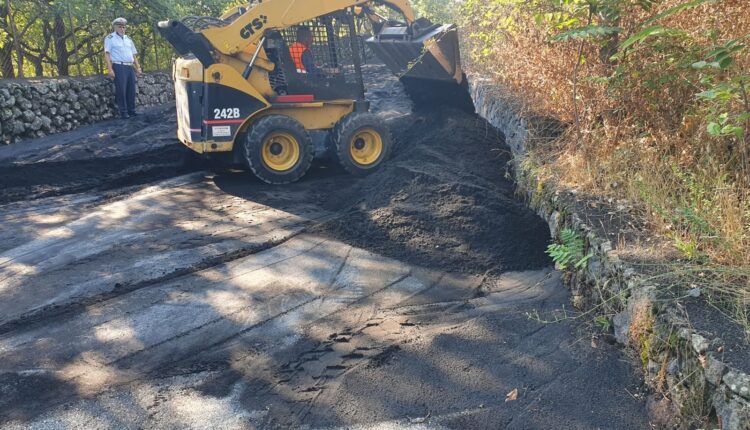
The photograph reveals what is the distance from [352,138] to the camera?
869 centimetres

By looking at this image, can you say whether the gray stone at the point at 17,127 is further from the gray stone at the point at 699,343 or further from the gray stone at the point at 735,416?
the gray stone at the point at 735,416

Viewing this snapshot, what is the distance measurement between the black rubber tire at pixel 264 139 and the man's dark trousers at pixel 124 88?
17.6 feet

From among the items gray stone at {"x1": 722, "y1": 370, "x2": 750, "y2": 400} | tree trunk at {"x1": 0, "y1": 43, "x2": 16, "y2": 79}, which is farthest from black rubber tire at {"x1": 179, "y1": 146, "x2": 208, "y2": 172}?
gray stone at {"x1": 722, "y1": 370, "x2": 750, "y2": 400}

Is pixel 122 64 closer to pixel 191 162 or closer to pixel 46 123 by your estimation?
pixel 46 123

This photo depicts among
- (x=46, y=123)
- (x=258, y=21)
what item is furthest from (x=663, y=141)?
(x=46, y=123)

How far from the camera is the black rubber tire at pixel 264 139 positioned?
805cm

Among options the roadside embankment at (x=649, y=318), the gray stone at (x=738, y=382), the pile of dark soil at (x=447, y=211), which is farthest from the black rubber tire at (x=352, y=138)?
the gray stone at (x=738, y=382)

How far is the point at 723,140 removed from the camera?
4.83 m

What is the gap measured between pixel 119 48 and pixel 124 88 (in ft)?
2.57

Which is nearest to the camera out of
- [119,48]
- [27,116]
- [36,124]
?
[27,116]

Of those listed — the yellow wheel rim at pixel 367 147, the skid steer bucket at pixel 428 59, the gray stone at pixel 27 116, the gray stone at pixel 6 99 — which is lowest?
the yellow wheel rim at pixel 367 147

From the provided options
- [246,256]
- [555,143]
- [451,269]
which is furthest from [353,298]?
[555,143]

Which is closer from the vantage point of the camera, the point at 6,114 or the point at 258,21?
the point at 258,21

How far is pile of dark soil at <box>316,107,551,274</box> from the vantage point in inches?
229
